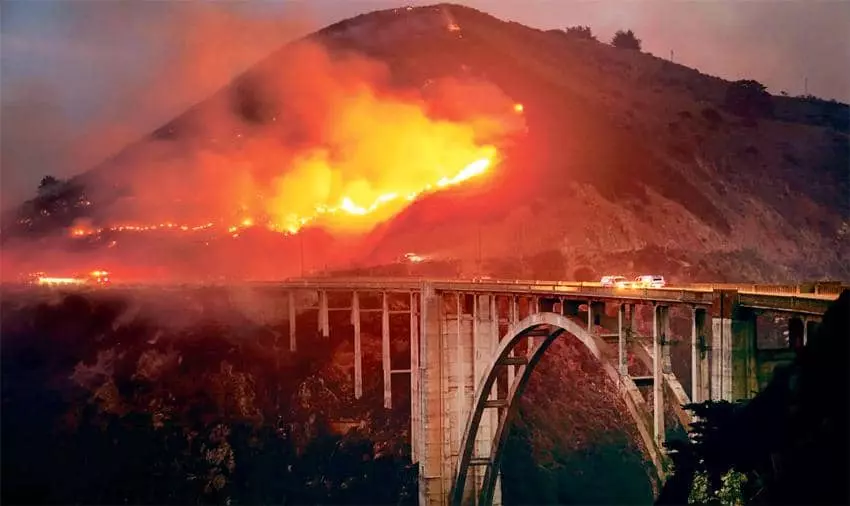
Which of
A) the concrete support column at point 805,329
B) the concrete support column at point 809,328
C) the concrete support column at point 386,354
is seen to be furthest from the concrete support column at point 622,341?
the concrete support column at point 386,354

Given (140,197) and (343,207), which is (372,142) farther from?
(140,197)

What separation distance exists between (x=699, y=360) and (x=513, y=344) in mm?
19184

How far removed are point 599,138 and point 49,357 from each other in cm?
8070

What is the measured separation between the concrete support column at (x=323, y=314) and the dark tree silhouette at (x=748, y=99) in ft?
317

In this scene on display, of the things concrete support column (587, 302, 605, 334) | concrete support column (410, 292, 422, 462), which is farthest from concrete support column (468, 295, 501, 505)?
concrete support column (587, 302, 605, 334)

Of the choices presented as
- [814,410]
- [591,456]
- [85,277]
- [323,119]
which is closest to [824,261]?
[591,456]

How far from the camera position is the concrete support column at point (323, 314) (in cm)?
8569

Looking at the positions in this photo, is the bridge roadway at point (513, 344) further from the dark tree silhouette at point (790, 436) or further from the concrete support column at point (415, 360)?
the dark tree silhouette at point (790, 436)

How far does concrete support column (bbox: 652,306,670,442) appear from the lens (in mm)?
37219

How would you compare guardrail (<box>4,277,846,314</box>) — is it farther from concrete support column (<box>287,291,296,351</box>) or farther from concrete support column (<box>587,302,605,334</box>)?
concrete support column (<box>287,291,296,351</box>)

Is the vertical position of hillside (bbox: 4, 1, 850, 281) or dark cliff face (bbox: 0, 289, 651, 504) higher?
hillside (bbox: 4, 1, 850, 281)

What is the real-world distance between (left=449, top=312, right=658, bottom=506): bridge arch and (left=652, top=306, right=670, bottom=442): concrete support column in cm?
529

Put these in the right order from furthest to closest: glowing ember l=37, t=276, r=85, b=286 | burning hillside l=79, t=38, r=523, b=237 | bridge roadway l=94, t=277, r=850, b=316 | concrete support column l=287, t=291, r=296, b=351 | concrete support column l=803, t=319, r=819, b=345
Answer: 1. burning hillside l=79, t=38, r=523, b=237
2. glowing ember l=37, t=276, r=85, b=286
3. concrete support column l=287, t=291, r=296, b=351
4. bridge roadway l=94, t=277, r=850, b=316
5. concrete support column l=803, t=319, r=819, b=345

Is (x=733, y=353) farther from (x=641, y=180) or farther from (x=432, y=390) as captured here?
(x=641, y=180)
